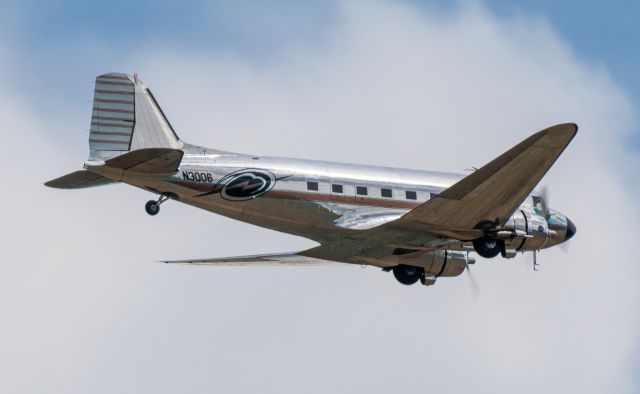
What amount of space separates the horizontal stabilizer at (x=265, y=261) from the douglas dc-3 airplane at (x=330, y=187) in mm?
2234

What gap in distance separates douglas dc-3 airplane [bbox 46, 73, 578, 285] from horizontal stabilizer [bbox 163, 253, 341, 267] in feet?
7.33

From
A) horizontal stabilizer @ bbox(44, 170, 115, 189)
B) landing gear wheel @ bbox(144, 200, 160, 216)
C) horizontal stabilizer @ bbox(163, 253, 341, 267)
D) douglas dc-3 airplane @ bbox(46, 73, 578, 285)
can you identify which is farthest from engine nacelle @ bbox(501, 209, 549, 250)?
horizontal stabilizer @ bbox(44, 170, 115, 189)

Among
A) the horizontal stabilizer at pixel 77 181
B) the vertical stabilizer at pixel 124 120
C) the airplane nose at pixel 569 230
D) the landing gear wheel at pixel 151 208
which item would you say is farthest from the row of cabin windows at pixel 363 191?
the horizontal stabilizer at pixel 77 181

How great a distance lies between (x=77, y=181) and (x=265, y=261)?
28.9ft

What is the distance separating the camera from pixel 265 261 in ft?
138

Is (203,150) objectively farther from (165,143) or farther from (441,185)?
(441,185)

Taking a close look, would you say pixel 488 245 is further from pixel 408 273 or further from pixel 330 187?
pixel 330 187

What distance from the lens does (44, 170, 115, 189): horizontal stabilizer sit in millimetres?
34625

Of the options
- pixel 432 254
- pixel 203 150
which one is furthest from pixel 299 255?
pixel 203 150

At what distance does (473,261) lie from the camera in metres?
42.0

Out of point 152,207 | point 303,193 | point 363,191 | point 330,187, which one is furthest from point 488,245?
point 152,207

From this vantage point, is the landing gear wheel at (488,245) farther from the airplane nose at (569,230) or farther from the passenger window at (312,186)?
the passenger window at (312,186)

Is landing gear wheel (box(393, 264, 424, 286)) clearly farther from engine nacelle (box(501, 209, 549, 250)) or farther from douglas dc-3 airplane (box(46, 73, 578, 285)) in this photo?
engine nacelle (box(501, 209, 549, 250))

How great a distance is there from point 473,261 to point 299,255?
17.3 feet
